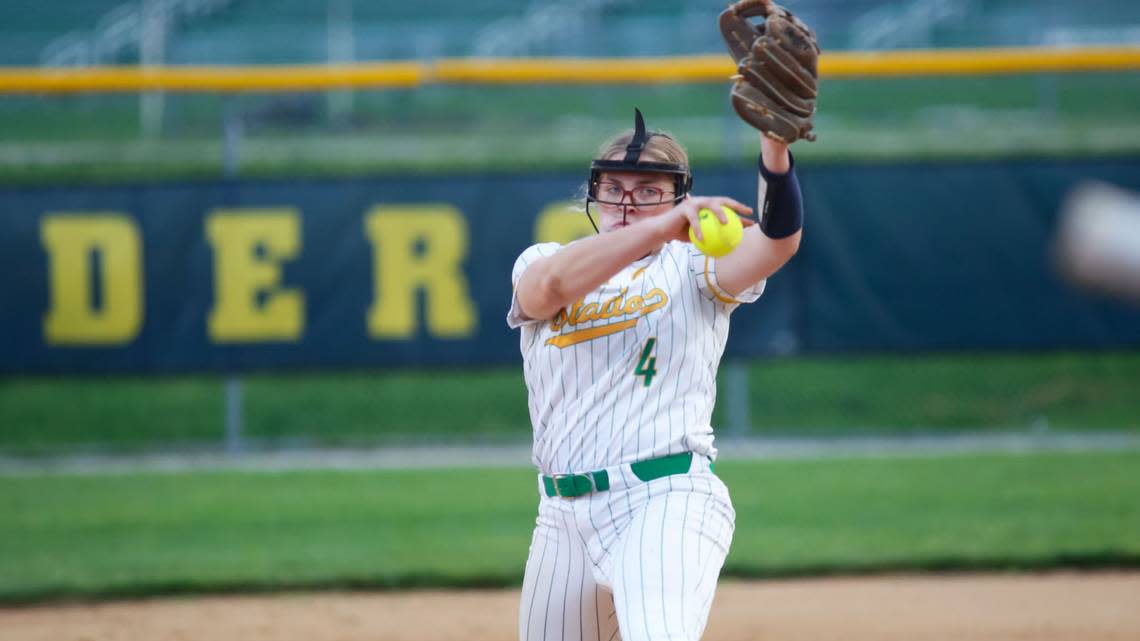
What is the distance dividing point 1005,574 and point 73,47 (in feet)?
40.0

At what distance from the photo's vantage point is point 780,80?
2508 mm

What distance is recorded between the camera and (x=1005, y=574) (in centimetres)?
571

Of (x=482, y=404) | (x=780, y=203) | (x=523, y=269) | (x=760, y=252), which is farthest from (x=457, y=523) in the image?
(x=780, y=203)

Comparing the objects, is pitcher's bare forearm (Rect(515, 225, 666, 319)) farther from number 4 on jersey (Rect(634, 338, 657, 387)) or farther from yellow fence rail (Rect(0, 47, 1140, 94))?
yellow fence rail (Rect(0, 47, 1140, 94))

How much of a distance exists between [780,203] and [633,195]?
0.42m

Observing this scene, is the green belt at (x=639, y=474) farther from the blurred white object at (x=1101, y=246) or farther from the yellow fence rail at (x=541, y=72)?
the yellow fence rail at (x=541, y=72)

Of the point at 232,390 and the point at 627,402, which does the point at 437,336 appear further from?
the point at 627,402

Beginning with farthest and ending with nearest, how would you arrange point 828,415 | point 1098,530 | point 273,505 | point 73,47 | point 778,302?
point 73,47, point 828,415, point 778,302, point 273,505, point 1098,530

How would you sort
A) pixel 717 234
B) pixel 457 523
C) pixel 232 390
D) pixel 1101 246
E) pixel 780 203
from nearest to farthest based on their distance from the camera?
pixel 1101 246 → pixel 717 234 → pixel 780 203 → pixel 457 523 → pixel 232 390

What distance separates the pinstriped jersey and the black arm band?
254 millimetres

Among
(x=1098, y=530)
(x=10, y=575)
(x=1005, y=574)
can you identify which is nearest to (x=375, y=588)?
(x=10, y=575)

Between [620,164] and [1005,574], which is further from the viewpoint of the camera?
[1005,574]

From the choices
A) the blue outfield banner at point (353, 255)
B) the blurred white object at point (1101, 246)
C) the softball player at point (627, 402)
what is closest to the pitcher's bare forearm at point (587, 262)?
the softball player at point (627, 402)

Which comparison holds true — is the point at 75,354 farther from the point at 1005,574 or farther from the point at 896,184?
the point at 1005,574
